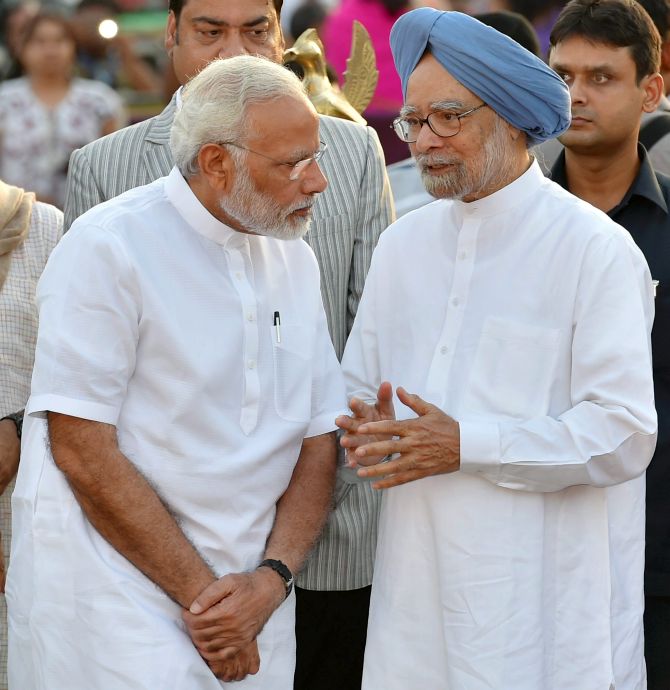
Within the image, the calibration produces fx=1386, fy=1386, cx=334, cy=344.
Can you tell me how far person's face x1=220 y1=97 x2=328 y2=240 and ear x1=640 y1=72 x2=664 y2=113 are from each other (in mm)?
1408

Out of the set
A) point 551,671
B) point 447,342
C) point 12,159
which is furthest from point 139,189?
point 12,159

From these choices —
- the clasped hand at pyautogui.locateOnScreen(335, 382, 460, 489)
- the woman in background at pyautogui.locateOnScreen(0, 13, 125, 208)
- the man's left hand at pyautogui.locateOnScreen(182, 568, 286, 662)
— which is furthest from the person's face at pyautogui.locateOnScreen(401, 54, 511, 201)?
the woman in background at pyautogui.locateOnScreen(0, 13, 125, 208)

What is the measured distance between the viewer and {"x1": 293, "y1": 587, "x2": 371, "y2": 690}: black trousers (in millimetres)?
4121

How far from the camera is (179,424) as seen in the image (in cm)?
319

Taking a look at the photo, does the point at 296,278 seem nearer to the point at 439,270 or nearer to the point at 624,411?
the point at 439,270

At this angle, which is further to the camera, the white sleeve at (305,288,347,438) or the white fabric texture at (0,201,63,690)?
the white fabric texture at (0,201,63,690)

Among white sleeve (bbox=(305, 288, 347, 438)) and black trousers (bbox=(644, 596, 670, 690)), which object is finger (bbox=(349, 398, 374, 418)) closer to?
white sleeve (bbox=(305, 288, 347, 438))

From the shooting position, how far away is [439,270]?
3480 mm

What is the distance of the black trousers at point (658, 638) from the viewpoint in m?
4.06

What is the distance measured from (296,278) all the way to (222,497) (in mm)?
603

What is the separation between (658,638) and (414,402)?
1.39m

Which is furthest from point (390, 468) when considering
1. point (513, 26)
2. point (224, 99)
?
point (513, 26)

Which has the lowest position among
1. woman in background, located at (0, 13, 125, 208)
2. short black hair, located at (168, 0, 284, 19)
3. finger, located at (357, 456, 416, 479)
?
finger, located at (357, 456, 416, 479)

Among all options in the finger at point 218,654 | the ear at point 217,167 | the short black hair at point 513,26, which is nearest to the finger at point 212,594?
the finger at point 218,654
